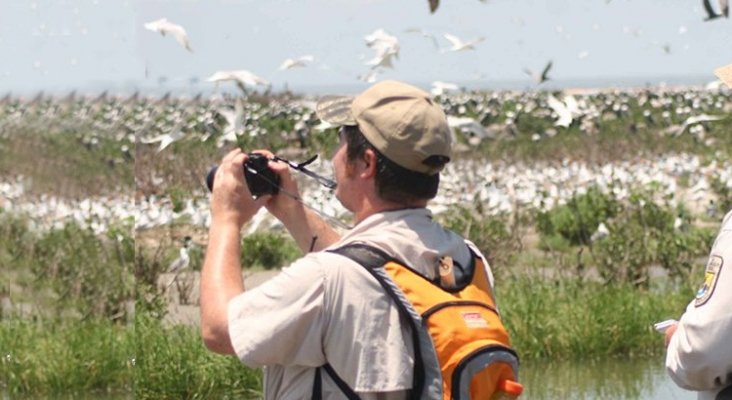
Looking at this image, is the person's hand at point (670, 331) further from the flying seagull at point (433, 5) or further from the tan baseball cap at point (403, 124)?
the flying seagull at point (433, 5)

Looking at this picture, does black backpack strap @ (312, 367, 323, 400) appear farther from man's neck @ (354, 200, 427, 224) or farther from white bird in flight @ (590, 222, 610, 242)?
white bird in flight @ (590, 222, 610, 242)

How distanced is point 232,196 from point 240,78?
4774 mm

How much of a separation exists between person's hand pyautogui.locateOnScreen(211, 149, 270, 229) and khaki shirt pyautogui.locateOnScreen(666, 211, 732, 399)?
2.80 feet

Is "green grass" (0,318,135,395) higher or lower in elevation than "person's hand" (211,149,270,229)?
lower

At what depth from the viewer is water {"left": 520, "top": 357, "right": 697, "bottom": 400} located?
7.46 meters

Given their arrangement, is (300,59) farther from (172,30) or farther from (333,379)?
(333,379)

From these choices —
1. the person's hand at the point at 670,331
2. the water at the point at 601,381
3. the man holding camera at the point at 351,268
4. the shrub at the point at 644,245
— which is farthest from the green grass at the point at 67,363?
the man holding camera at the point at 351,268

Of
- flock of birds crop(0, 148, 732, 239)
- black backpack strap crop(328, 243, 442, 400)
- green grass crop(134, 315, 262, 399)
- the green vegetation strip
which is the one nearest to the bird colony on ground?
flock of birds crop(0, 148, 732, 239)

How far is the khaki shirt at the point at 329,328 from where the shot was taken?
2.78 meters

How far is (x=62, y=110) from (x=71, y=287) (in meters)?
1.22

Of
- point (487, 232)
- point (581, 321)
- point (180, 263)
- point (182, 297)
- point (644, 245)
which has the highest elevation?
point (180, 263)

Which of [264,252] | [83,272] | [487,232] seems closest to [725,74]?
[83,272]

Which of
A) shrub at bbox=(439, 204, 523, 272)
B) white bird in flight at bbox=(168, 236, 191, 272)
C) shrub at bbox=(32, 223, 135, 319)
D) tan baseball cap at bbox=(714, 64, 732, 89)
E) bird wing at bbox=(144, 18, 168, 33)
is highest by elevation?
tan baseball cap at bbox=(714, 64, 732, 89)

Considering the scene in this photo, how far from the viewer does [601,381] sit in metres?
7.80
